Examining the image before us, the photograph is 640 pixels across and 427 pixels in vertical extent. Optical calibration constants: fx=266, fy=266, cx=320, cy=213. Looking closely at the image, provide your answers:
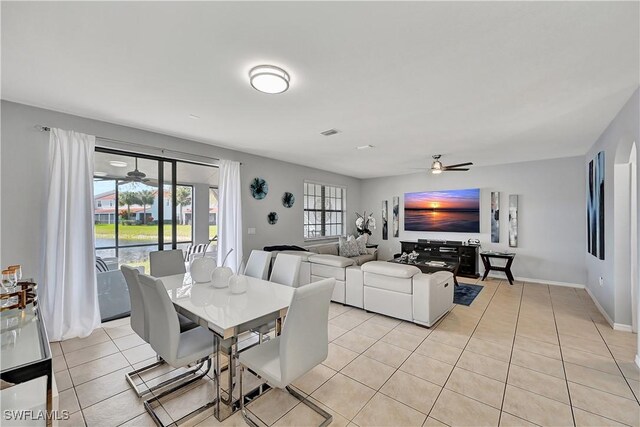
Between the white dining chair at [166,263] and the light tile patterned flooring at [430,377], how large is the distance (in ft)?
2.56

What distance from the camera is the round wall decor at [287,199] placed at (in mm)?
5828

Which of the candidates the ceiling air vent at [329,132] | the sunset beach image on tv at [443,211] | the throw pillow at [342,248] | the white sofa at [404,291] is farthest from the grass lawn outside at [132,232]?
the sunset beach image on tv at [443,211]

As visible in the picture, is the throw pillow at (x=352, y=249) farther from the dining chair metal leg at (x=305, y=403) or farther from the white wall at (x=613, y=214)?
the dining chair metal leg at (x=305, y=403)

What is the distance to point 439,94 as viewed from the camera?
2570 mm

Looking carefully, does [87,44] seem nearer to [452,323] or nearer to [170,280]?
[170,280]

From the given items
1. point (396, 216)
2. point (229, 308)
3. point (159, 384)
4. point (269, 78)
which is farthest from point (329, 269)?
point (396, 216)

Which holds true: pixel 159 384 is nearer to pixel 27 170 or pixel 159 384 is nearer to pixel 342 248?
pixel 27 170

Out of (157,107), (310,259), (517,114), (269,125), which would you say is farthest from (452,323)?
(157,107)

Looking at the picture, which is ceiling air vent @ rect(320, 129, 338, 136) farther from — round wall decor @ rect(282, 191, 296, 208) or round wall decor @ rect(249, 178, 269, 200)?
round wall decor @ rect(282, 191, 296, 208)

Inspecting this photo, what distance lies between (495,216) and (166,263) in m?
6.55

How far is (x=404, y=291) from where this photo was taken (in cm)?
348

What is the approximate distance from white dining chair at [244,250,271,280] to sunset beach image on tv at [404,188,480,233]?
204 inches

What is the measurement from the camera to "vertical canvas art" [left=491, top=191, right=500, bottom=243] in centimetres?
605

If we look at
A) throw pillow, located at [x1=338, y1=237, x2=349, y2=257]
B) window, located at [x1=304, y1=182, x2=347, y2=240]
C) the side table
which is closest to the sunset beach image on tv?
the side table
